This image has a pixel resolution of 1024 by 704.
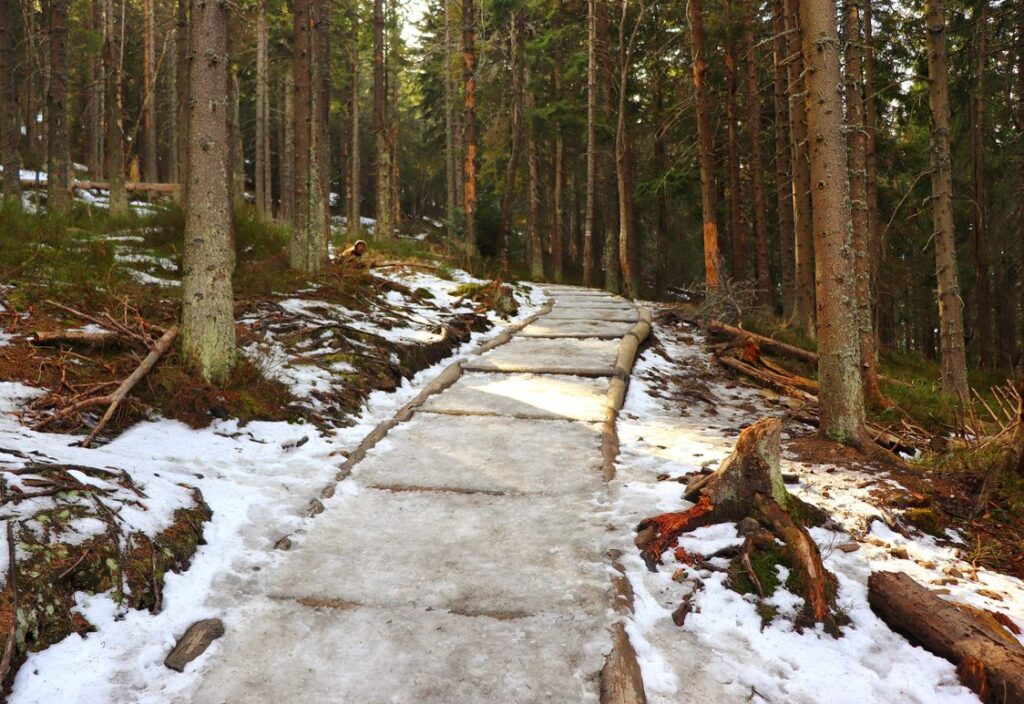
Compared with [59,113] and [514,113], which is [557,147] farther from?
[59,113]

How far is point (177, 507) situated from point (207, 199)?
2875mm

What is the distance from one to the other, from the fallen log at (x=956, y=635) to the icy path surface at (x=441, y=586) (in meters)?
1.44

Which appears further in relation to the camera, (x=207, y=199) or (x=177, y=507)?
(x=207, y=199)

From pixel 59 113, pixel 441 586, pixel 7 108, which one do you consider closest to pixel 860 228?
pixel 441 586

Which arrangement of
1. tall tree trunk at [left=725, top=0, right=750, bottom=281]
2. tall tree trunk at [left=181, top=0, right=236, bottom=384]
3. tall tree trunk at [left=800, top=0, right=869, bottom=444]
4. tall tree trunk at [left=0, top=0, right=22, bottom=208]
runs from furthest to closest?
tall tree trunk at [left=725, top=0, right=750, bottom=281], tall tree trunk at [left=0, top=0, right=22, bottom=208], tall tree trunk at [left=800, top=0, right=869, bottom=444], tall tree trunk at [left=181, top=0, right=236, bottom=384]

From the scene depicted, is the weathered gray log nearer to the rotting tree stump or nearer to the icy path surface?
the icy path surface

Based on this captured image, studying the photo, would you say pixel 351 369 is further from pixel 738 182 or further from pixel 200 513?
pixel 738 182

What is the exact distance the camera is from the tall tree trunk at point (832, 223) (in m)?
5.61

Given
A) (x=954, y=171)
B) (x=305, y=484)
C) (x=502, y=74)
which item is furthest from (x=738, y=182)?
(x=305, y=484)

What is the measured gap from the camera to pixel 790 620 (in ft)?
10.3

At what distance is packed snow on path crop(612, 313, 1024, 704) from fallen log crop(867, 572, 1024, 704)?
0.06m

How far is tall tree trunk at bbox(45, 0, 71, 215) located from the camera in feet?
41.0

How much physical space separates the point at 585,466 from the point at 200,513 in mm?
2843

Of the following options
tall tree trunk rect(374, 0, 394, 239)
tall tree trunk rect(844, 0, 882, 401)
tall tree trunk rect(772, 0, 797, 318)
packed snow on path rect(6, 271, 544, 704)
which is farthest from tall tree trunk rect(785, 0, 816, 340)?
tall tree trunk rect(374, 0, 394, 239)
